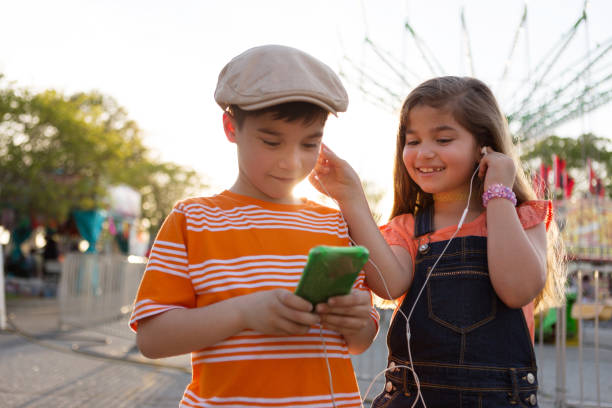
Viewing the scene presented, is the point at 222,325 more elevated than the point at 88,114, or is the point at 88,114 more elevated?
the point at 88,114

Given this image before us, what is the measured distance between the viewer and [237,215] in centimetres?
159

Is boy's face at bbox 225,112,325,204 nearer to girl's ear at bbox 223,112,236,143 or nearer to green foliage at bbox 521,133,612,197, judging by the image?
girl's ear at bbox 223,112,236,143

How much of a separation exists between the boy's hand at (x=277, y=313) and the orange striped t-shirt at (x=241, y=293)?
0.11 m

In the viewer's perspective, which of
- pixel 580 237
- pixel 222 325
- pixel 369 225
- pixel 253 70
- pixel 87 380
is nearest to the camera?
pixel 222 325

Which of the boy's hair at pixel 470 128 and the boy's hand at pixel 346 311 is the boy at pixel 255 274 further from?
the boy's hair at pixel 470 128

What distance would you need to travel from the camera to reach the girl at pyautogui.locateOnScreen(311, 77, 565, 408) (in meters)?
1.71

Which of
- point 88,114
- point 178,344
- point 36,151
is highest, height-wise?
point 88,114

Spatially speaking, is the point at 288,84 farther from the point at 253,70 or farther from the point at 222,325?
the point at 222,325

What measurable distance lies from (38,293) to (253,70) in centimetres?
1813

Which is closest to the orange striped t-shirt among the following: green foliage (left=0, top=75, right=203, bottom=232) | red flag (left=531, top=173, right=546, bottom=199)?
red flag (left=531, top=173, right=546, bottom=199)

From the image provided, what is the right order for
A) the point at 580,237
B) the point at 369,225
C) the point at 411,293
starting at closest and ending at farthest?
the point at 369,225 < the point at 411,293 < the point at 580,237

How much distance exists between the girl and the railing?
7628 millimetres

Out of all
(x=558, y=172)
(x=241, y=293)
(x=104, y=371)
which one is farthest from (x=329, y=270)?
(x=558, y=172)

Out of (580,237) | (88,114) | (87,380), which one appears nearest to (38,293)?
(88,114)
